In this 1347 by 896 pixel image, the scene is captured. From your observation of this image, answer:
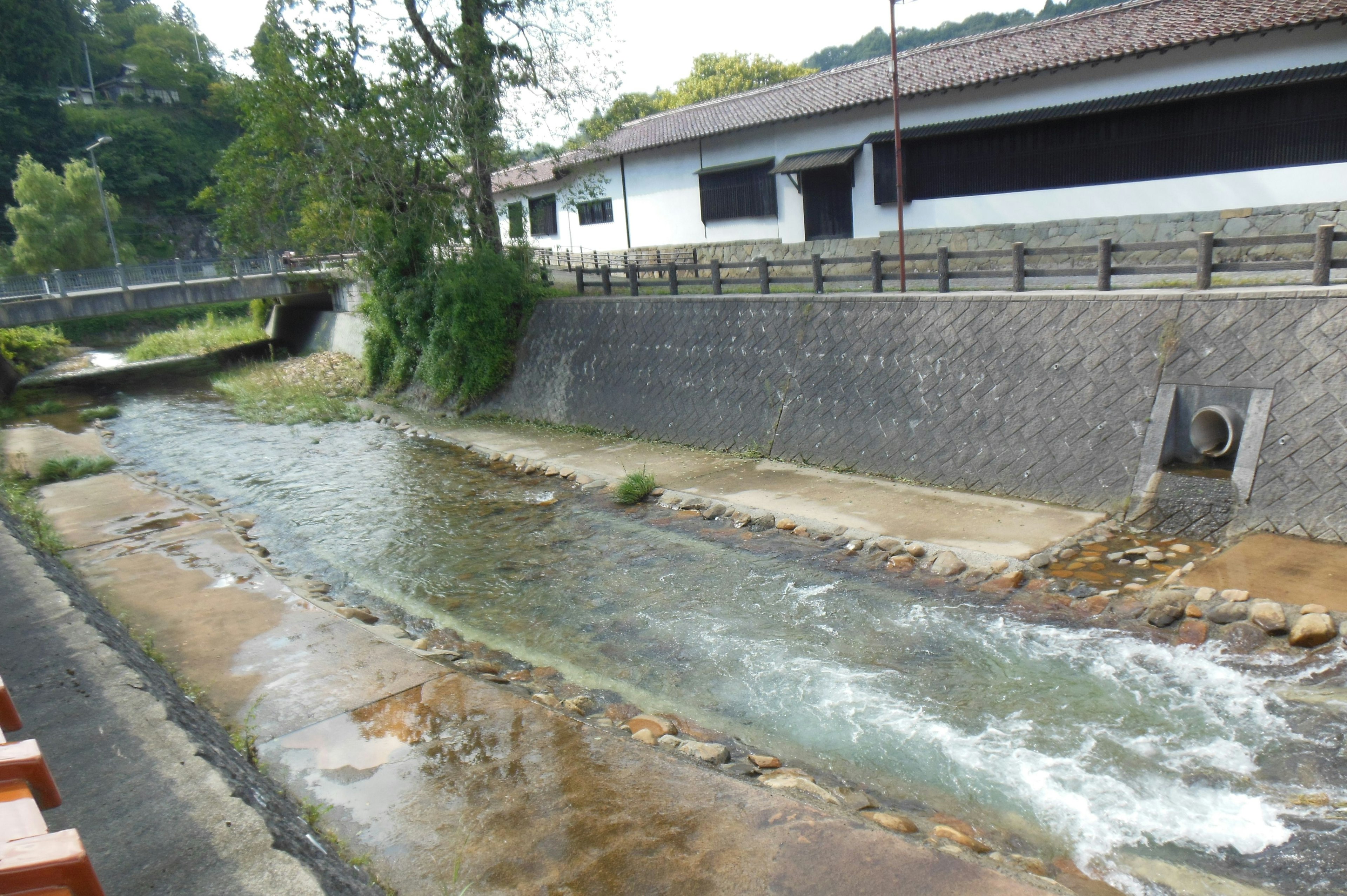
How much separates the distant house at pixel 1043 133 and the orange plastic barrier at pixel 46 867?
17.4 m

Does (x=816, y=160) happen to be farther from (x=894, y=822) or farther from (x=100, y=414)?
(x=100, y=414)

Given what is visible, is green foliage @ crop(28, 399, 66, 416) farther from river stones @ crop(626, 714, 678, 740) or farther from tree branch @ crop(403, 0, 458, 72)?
river stones @ crop(626, 714, 678, 740)

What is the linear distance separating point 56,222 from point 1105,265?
1880 inches

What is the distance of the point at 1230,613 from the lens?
7359mm

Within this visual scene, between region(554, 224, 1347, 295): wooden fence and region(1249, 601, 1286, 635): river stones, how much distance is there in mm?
4168

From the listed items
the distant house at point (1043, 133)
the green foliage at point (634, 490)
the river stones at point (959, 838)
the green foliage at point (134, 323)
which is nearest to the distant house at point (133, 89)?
the green foliage at point (134, 323)

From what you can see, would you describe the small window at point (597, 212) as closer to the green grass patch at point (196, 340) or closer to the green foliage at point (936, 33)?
the green foliage at point (936, 33)

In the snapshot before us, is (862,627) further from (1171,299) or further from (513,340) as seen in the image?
(513,340)

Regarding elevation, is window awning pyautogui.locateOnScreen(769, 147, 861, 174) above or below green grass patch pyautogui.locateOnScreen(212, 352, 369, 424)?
above

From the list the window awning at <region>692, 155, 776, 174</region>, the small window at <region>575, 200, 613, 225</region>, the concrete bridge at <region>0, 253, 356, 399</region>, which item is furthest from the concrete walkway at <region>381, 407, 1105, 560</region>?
the small window at <region>575, 200, 613, 225</region>

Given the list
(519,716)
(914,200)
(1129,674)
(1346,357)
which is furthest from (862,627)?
(914,200)

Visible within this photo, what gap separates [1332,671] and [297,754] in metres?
7.66

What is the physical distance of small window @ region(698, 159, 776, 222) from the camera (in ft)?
73.9

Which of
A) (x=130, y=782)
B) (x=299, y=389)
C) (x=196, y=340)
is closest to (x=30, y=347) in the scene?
(x=196, y=340)
